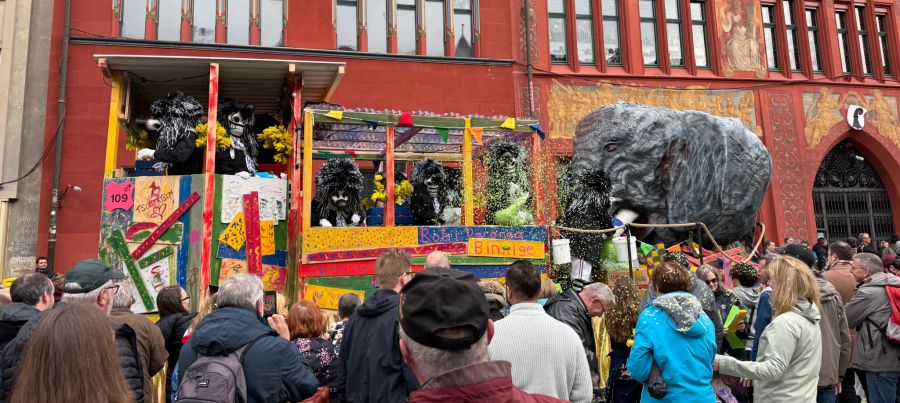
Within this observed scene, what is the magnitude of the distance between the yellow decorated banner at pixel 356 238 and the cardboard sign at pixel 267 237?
0.61m

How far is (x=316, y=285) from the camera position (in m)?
8.00

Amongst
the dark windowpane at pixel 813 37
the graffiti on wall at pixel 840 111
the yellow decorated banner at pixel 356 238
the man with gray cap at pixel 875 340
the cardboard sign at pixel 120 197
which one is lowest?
the man with gray cap at pixel 875 340

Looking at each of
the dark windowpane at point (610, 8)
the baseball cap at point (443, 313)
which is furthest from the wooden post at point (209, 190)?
the dark windowpane at point (610, 8)

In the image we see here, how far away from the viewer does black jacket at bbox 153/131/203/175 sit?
27.4 feet

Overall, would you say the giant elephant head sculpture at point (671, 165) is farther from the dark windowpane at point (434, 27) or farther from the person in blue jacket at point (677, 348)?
the person in blue jacket at point (677, 348)

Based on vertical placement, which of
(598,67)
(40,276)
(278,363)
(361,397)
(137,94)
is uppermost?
(598,67)

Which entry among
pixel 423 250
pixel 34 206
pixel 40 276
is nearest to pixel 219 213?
pixel 423 250

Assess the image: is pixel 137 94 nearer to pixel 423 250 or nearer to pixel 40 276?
pixel 423 250

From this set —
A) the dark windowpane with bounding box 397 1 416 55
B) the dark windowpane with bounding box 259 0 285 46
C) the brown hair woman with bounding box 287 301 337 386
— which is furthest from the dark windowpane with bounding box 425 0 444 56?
the brown hair woman with bounding box 287 301 337 386

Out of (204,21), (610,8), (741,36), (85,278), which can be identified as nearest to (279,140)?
(85,278)

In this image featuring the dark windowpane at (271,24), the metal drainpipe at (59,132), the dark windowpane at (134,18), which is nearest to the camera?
the metal drainpipe at (59,132)

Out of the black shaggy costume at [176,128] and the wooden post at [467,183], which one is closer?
the black shaggy costume at [176,128]

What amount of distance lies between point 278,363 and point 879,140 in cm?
2380

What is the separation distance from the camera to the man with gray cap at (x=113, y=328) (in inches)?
123
